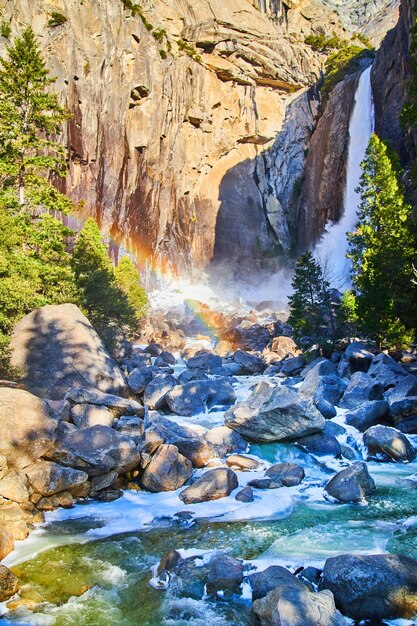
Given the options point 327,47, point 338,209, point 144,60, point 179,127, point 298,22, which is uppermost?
point 298,22

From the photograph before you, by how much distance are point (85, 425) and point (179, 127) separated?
57308 millimetres

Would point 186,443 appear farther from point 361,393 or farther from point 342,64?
point 342,64

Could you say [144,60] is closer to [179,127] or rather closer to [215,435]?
[179,127]

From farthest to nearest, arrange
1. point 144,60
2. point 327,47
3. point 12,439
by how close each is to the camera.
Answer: point 327,47 < point 144,60 < point 12,439

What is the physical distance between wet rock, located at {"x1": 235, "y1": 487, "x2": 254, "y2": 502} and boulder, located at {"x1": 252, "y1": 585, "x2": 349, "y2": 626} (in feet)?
12.0

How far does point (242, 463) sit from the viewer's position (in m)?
10.6

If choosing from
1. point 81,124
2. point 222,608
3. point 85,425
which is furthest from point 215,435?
point 81,124

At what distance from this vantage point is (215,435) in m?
11.9

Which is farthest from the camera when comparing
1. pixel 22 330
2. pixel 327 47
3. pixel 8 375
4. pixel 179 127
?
pixel 327 47

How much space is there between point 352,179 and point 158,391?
4673cm

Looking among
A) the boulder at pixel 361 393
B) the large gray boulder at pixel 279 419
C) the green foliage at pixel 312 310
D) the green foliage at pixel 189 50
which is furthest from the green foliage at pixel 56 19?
the large gray boulder at pixel 279 419

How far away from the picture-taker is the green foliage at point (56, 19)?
4533cm

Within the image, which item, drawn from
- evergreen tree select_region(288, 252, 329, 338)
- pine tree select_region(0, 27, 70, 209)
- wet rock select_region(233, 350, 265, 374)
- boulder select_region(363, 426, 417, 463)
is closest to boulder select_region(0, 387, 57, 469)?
boulder select_region(363, 426, 417, 463)

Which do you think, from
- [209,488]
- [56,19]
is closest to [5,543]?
[209,488]
